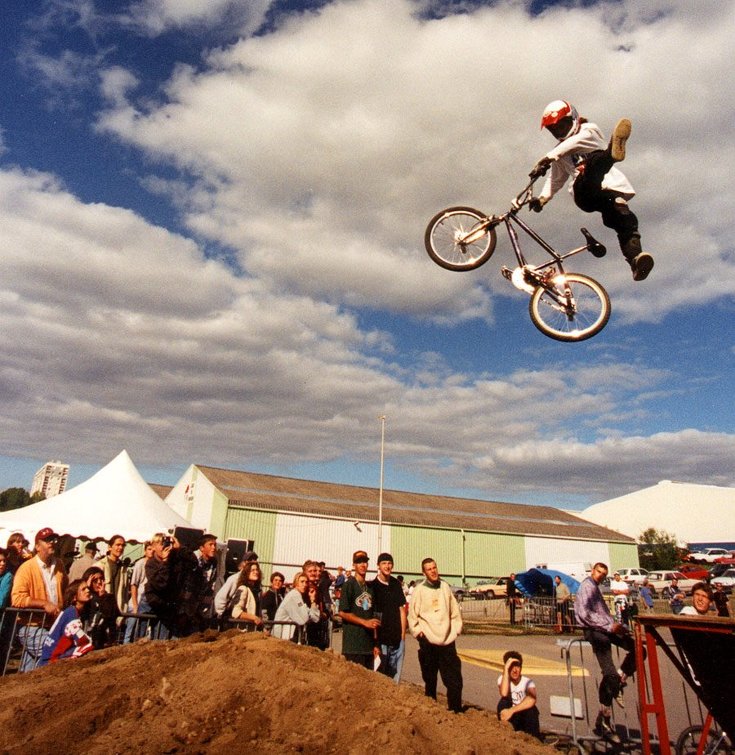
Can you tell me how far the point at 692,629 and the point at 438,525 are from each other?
40.7 meters

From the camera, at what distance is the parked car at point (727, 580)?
3474 cm

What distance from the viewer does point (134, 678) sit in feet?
18.9

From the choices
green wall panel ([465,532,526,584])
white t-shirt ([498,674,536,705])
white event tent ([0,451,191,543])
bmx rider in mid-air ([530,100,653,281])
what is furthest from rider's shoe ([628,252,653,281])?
green wall panel ([465,532,526,584])

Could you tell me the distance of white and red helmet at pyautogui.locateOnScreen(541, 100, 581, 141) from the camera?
6508mm

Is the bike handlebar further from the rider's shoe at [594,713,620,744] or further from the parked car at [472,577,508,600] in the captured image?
the parked car at [472,577,508,600]

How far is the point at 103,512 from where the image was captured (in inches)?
645

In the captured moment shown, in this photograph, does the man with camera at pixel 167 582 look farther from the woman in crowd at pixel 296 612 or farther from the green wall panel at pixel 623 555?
the green wall panel at pixel 623 555

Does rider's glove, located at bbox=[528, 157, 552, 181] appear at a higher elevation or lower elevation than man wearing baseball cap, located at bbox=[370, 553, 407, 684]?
higher

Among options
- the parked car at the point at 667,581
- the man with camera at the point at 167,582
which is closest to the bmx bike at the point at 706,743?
the man with camera at the point at 167,582

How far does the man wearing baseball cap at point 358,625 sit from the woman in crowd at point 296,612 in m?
0.78

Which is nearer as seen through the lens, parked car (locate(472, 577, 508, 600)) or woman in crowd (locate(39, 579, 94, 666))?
woman in crowd (locate(39, 579, 94, 666))

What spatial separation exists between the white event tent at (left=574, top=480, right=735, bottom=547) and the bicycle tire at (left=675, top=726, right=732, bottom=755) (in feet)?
240

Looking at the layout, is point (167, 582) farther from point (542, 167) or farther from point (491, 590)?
point (491, 590)

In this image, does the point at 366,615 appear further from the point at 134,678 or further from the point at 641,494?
the point at 641,494
